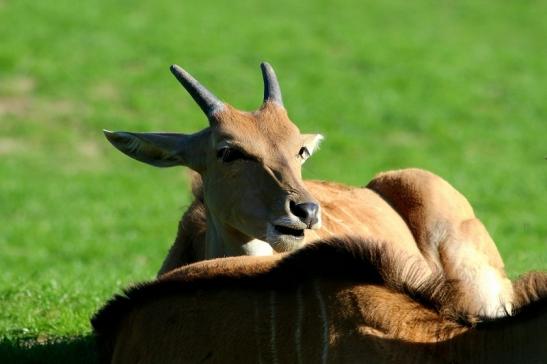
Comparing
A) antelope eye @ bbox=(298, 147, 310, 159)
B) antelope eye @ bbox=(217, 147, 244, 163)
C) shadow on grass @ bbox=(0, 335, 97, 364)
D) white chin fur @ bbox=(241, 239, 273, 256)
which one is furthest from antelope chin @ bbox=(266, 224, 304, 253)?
shadow on grass @ bbox=(0, 335, 97, 364)

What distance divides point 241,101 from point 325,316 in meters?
14.9

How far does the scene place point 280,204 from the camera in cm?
689

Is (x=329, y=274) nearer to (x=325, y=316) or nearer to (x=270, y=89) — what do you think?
(x=325, y=316)

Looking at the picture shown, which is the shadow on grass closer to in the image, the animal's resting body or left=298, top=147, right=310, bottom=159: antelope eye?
the animal's resting body

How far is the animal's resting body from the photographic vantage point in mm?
4555

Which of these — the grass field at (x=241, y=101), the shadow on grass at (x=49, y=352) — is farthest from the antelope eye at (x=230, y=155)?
the grass field at (x=241, y=101)

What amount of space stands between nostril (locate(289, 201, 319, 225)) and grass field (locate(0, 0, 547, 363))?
5.92m

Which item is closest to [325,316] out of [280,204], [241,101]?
[280,204]

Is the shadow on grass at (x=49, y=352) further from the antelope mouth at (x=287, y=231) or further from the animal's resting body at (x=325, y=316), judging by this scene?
the animal's resting body at (x=325, y=316)

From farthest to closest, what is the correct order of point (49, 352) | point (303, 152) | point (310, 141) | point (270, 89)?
point (270, 89), point (310, 141), point (303, 152), point (49, 352)

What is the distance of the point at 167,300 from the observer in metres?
5.20

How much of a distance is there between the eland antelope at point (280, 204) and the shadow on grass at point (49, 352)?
0.90 m

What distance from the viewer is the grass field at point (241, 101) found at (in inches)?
628

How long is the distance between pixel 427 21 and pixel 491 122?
503 centimetres
